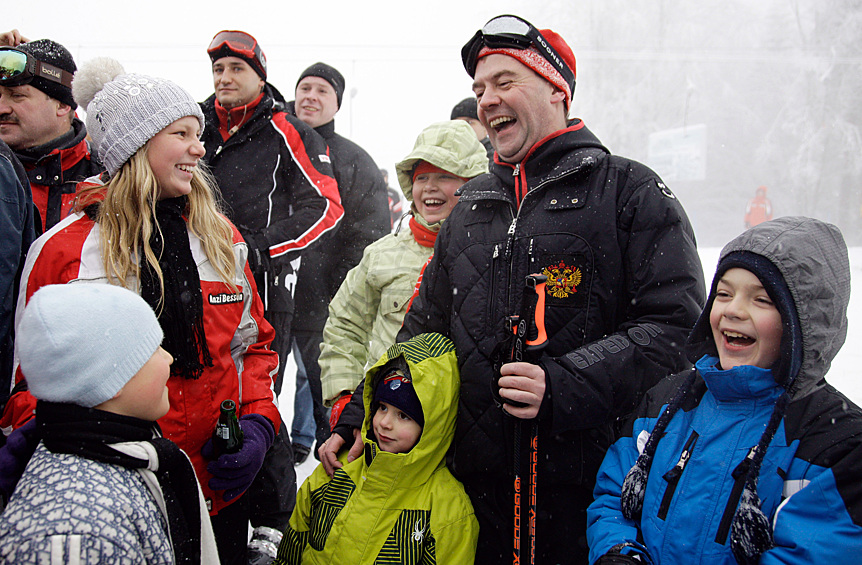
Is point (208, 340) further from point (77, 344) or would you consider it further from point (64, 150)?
point (64, 150)

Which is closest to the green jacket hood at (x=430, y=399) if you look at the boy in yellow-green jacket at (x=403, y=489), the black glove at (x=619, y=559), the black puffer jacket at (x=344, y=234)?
the boy in yellow-green jacket at (x=403, y=489)

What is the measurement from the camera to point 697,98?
35.9m

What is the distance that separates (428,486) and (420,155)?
1.37 meters

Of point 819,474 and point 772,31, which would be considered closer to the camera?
point 819,474

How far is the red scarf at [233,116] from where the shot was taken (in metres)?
3.50

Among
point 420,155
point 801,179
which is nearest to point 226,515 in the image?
point 420,155

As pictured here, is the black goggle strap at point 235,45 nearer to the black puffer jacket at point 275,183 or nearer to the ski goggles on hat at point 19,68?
the black puffer jacket at point 275,183

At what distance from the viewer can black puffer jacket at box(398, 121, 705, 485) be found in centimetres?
165

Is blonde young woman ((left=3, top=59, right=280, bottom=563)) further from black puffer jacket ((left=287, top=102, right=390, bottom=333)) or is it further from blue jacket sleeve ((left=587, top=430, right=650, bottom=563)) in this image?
black puffer jacket ((left=287, top=102, right=390, bottom=333))

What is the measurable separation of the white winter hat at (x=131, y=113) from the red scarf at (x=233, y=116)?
1.44 m

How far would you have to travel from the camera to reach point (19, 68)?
8.36 feet

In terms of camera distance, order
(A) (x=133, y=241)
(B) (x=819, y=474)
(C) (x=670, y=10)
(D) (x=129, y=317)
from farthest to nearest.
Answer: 1. (C) (x=670, y=10)
2. (A) (x=133, y=241)
3. (D) (x=129, y=317)
4. (B) (x=819, y=474)

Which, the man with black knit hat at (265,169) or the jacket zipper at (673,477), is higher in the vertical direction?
the man with black knit hat at (265,169)

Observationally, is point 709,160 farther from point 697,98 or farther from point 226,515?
point 226,515
